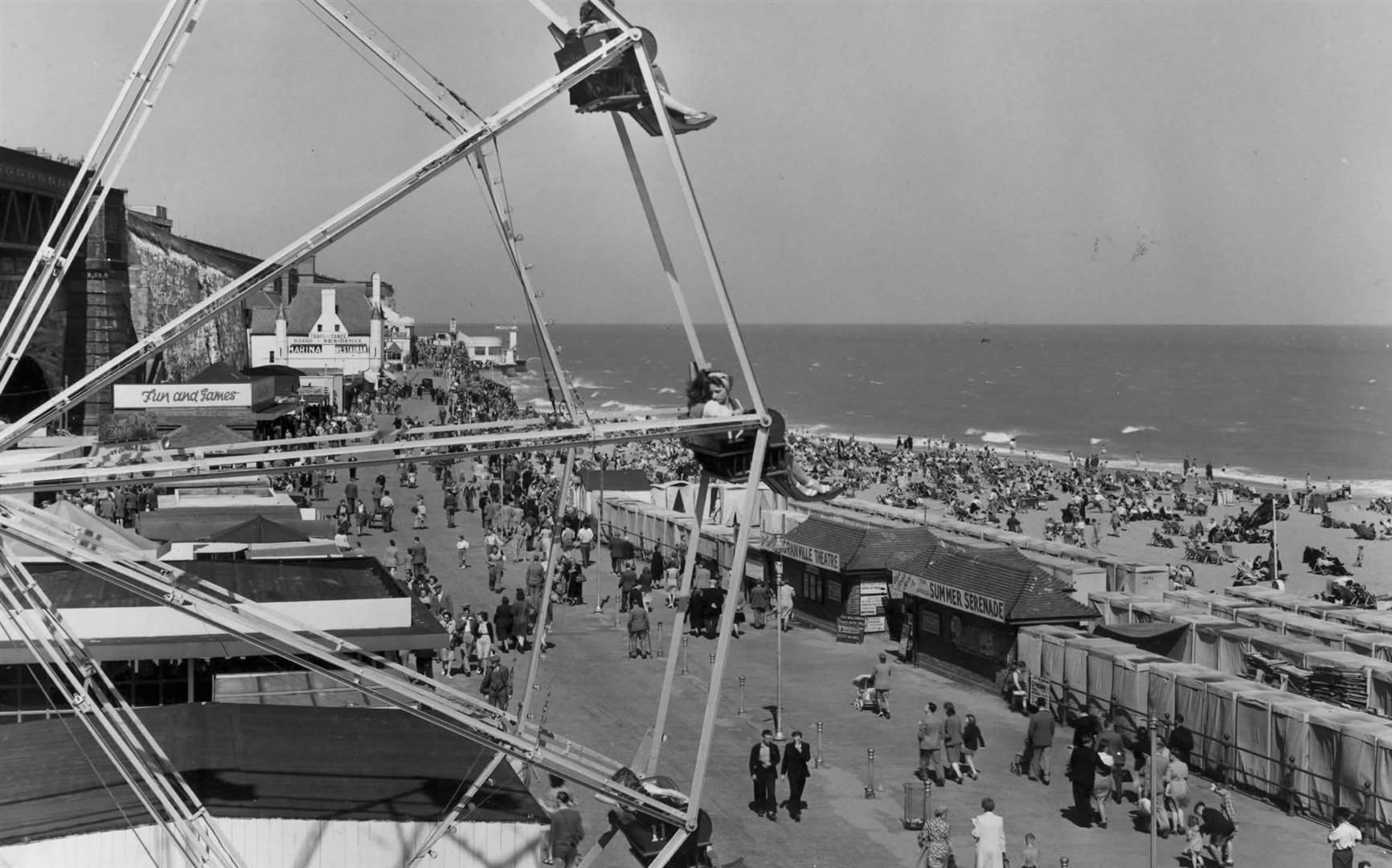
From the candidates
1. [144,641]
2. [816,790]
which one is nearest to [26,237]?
[144,641]

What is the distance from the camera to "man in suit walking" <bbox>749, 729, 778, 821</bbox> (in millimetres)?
18469

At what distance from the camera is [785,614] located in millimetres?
30609

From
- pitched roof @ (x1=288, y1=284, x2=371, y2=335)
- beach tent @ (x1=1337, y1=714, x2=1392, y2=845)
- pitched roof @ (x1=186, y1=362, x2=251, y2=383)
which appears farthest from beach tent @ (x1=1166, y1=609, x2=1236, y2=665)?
pitched roof @ (x1=288, y1=284, x2=371, y2=335)

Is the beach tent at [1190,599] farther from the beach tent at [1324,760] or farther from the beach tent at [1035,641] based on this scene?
the beach tent at [1324,760]

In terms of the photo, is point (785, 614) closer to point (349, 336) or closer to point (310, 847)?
point (310, 847)

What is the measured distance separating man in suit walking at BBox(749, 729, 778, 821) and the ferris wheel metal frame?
714cm

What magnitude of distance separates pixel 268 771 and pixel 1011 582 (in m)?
15.3

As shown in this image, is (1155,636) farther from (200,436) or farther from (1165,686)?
(200,436)

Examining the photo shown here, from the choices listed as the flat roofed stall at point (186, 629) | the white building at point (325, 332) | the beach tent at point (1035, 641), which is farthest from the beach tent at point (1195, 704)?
the white building at point (325, 332)

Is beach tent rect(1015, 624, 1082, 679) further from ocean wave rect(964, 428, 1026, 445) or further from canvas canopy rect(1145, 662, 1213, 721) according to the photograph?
ocean wave rect(964, 428, 1026, 445)

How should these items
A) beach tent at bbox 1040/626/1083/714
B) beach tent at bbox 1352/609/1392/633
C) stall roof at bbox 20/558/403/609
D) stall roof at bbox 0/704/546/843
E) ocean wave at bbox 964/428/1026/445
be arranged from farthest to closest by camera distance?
ocean wave at bbox 964/428/1026/445
beach tent at bbox 1352/609/1392/633
beach tent at bbox 1040/626/1083/714
stall roof at bbox 20/558/403/609
stall roof at bbox 0/704/546/843

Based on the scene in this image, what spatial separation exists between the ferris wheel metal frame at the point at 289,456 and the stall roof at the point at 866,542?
18.2m

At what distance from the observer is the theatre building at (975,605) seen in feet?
82.0

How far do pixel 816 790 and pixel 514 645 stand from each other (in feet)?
32.6
